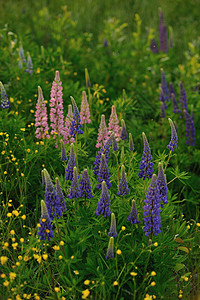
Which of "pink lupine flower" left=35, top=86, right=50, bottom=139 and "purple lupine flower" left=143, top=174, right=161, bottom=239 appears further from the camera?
"pink lupine flower" left=35, top=86, right=50, bottom=139

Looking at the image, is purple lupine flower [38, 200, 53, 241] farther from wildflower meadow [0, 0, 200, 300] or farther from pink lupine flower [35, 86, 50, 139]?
pink lupine flower [35, 86, 50, 139]

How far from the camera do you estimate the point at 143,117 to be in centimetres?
529

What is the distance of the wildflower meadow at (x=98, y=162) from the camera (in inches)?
105

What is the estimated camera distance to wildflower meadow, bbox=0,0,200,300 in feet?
8.73

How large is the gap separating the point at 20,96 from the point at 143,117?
1.83 meters

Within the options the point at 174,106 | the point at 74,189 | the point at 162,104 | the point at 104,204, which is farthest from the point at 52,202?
the point at 174,106

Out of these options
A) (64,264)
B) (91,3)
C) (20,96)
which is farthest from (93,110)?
(91,3)

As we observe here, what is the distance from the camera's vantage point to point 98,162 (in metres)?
3.07

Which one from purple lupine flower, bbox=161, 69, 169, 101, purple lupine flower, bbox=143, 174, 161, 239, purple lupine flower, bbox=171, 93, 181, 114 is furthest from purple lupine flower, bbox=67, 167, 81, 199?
purple lupine flower, bbox=161, 69, 169, 101

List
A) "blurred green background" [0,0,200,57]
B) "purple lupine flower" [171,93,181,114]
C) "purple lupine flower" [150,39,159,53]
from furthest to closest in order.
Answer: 1. "blurred green background" [0,0,200,57]
2. "purple lupine flower" [150,39,159,53]
3. "purple lupine flower" [171,93,181,114]

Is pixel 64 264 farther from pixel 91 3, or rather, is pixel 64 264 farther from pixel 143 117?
pixel 91 3

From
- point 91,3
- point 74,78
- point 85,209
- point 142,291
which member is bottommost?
point 142,291

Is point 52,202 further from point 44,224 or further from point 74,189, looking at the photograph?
point 74,189

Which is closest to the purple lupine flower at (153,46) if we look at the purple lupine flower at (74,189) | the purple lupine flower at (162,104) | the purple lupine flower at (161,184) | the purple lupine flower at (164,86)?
the purple lupine flower at (164,86)
